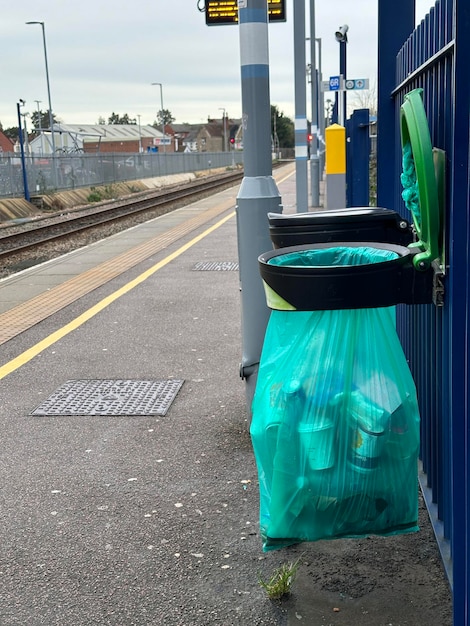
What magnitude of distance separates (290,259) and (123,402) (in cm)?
236

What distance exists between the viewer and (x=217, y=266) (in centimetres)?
1044

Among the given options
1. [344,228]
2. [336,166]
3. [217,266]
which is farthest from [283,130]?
[344,228]

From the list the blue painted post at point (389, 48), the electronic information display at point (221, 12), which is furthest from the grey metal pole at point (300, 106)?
the blue painted post at point (389, 48)

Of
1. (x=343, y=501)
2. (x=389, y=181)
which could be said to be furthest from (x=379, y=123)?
(x=343, y=501)

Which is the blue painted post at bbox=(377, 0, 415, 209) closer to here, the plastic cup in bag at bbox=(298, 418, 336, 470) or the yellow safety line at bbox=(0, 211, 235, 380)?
the plastic cup in bag at bbox=(298, 418, 336, 470)

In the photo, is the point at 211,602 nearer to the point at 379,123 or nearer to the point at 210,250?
the point at 379,123

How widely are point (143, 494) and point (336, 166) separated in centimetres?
847

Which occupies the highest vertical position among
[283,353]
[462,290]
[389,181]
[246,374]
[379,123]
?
[379,123]

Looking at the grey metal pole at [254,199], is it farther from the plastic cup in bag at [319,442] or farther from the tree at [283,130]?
the tree at [283,130]

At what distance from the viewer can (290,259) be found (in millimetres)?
2842

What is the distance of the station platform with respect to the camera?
265cm

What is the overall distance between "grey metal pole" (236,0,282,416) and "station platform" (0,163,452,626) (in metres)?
0.59

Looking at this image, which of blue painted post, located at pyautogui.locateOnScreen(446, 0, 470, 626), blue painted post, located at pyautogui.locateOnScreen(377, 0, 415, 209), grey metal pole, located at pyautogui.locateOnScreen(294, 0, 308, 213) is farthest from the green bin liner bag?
grey metal pole, located at pyautogui.locateOnScreen(294, 0, 308, 213)

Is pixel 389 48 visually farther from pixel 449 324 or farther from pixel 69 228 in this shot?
pixel 69 228
